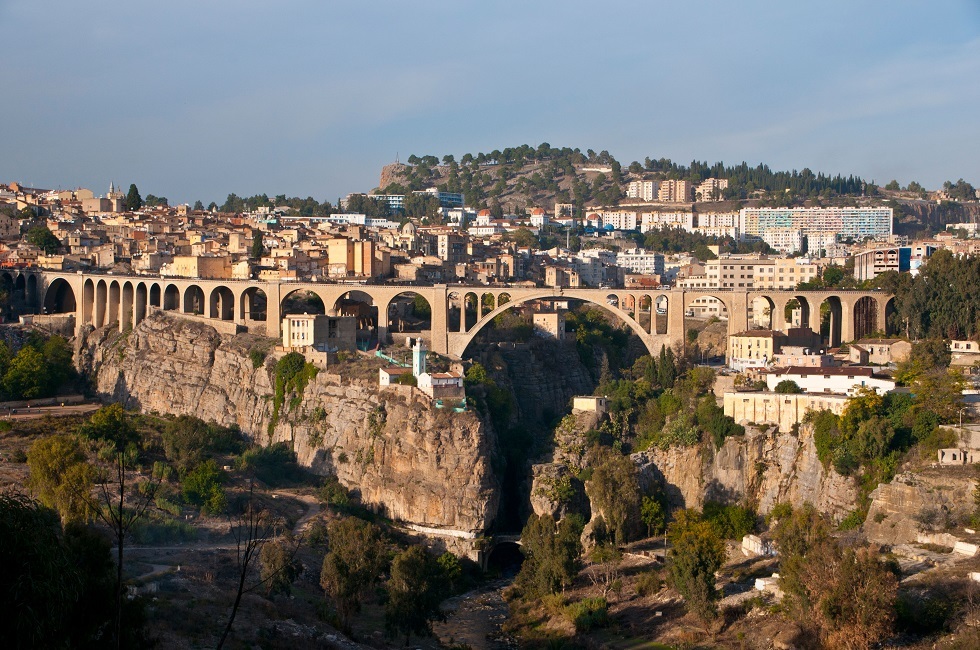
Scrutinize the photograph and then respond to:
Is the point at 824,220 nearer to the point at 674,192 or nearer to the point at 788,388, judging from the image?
the point at 674,192

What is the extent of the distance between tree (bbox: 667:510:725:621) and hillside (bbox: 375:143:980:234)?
290 ft

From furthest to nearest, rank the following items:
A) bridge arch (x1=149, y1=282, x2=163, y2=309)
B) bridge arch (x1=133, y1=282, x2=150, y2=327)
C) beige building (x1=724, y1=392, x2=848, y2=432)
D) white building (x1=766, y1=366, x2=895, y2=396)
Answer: bridge arch (x1=149, y1=282, x2=163, y2=309) → bridge arch (x1=133, y1=282, x2=150, y2=327) → white building (x1=766, y1=366, x2=895, y2=396) → beige building (x1=724, y1=392, x2=848, y2=432)

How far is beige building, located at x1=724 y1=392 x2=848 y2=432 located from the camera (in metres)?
35.1

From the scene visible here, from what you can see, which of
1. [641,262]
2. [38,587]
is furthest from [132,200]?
[38,587]

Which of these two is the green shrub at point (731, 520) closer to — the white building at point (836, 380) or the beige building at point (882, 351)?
the white building at point (836, 380)

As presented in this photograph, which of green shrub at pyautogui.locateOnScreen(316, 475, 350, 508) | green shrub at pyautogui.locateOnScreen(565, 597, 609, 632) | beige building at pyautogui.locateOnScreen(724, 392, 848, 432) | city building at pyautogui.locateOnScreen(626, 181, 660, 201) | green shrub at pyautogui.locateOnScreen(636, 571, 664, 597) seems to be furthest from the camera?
city building at pyautogui.locateOnScreen(626, 181, 660, 201)

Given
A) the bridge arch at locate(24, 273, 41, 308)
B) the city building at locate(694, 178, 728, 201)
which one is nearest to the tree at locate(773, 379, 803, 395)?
the bridge arch at locate(24, 273, 41, 308)

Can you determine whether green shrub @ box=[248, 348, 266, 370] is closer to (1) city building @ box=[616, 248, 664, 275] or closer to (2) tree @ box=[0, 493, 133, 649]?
(2) tree @ box=[0, 493, 133, 649]

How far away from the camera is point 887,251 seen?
58062 millimetres

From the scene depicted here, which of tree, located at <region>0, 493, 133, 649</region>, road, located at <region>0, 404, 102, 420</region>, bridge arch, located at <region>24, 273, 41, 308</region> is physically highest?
bridge arch, located at <region>24, 273, 41, 308</region>

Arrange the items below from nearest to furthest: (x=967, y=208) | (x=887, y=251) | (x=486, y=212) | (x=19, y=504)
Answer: (x=19, y=504), (x=887, y=251), (x=486, y=212), (x=967, y=208)

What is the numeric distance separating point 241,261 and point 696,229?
62.5 meters

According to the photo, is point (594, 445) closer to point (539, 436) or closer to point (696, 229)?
point (539, 436)

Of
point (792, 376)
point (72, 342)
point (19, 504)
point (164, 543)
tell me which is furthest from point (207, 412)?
point (19, 504)
